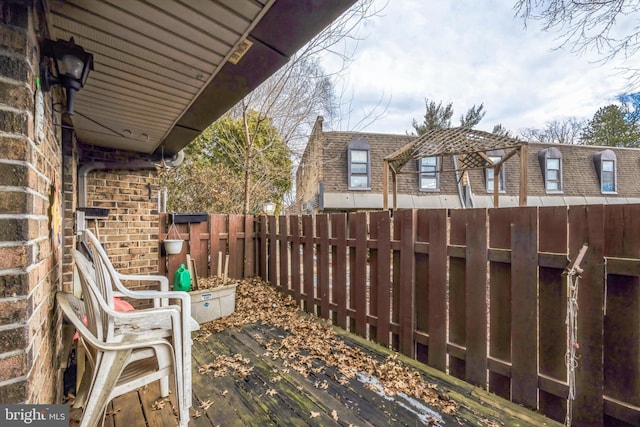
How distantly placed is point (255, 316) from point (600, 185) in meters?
15.3

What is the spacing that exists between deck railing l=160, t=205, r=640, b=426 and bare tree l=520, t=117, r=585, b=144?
20.2 metres

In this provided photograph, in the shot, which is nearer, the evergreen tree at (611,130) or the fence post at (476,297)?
the fence post at (476,297)

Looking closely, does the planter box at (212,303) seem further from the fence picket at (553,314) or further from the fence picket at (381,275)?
the fence picket at (553,314)

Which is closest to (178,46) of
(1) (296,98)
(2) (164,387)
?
(2) (164,387)

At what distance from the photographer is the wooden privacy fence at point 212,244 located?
4.27 m

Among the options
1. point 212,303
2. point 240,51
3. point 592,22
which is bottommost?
point 212,303

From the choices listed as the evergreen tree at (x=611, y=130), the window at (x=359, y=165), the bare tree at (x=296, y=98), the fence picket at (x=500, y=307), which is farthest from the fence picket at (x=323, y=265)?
the evergreen tree at (x=611, y=130)

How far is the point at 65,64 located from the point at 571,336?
318 centimetres

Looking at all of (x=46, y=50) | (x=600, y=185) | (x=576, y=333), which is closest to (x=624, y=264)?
(x=576, y=333)

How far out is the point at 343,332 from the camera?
327 centimetres

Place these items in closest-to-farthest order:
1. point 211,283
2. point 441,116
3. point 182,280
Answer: point 182,280, point 211,283, point 441,116

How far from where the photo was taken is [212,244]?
4.59m

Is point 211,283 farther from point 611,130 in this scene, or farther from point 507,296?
point 611,130

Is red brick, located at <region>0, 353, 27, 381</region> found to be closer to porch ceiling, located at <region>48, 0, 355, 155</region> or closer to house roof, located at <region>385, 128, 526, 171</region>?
porch ceiling, located at <region>48, 0, 355, 155</region>
